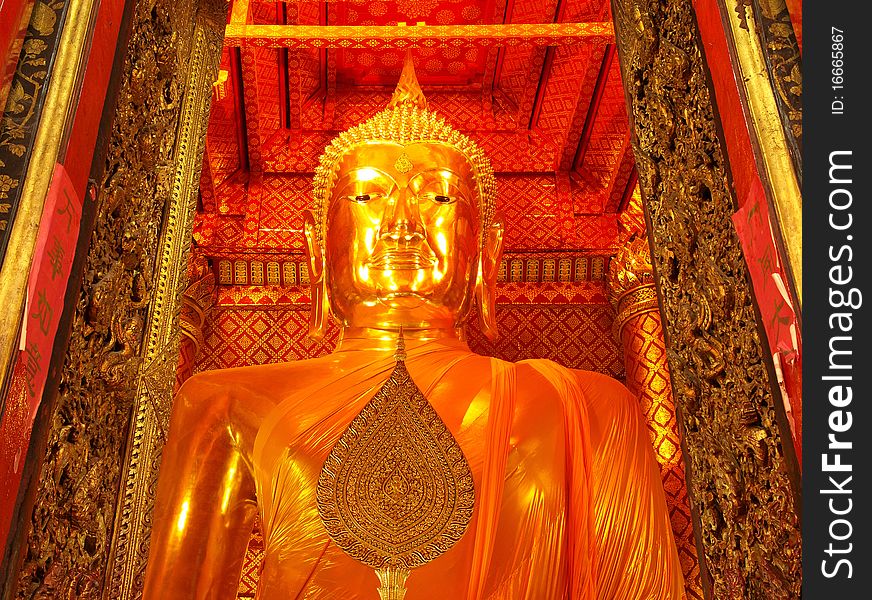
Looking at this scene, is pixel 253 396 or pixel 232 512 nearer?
pixel 232 512

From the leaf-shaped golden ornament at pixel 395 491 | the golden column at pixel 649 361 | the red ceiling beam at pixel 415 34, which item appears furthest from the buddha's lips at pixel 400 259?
the golden column at pixel 649 361

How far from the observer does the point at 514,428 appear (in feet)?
9.92

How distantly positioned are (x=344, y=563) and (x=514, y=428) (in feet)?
2.26

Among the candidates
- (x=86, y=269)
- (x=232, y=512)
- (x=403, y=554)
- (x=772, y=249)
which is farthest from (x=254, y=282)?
(x=772, y=249)

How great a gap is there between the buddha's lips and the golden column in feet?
4.82

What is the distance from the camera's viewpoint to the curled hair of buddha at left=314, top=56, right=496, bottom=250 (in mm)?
3760

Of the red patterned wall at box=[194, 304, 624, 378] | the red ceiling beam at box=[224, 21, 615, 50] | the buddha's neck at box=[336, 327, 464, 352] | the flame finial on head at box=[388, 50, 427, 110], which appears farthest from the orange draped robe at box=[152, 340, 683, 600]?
the red ceiling beam at box=[224, 21, 615, 50]

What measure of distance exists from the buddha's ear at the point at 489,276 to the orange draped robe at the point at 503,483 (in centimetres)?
44

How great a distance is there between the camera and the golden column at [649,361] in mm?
4316

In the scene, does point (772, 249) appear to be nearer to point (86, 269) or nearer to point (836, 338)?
point (836, 338)

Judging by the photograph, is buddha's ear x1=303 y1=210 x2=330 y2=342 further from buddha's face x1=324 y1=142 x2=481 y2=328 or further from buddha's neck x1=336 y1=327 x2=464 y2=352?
buddha's neck x1=336 y1=327 x2=464 y2=352

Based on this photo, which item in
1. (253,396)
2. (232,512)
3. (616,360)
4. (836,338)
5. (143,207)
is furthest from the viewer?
(616,360)

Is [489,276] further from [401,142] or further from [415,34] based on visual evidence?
[415,34]

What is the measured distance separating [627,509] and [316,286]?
5.20 ft
